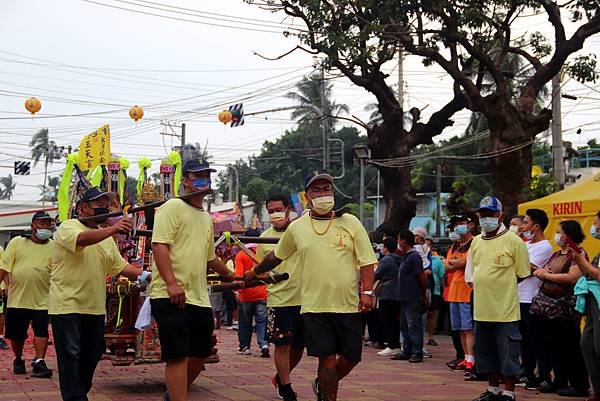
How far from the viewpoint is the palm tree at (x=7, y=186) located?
104m

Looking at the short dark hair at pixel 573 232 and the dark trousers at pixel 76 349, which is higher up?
the short dark hair at pixel 573 232

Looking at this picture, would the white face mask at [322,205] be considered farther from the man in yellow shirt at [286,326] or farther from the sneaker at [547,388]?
the sneaker at [547,388]

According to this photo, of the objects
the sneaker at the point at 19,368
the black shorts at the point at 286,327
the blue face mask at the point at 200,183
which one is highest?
the blue face mask at the point at 200,183

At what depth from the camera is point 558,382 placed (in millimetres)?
9312

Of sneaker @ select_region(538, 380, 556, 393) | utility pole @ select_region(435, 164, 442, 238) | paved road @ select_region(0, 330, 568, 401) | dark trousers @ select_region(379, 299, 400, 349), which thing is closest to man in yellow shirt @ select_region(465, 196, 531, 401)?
paved road @ select_region(0, 330, 568, 401)

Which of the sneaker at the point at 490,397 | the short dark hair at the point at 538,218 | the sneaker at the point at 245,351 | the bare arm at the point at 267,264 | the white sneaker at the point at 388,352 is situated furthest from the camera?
the white sneaker at the point at 388,352

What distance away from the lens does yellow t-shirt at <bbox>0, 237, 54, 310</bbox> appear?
10125mm

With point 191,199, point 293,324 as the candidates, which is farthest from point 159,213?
point 293,324

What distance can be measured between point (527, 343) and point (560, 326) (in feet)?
2.87

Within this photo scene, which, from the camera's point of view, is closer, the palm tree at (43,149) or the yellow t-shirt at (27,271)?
the yellow t-shirt at (27,271)

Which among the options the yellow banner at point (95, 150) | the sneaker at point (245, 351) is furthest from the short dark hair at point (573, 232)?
the yellow banner at point (95, 150)

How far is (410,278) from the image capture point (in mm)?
12469

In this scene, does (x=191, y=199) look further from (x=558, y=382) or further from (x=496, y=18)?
(x=496, y=18)

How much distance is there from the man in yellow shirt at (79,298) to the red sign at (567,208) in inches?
266
